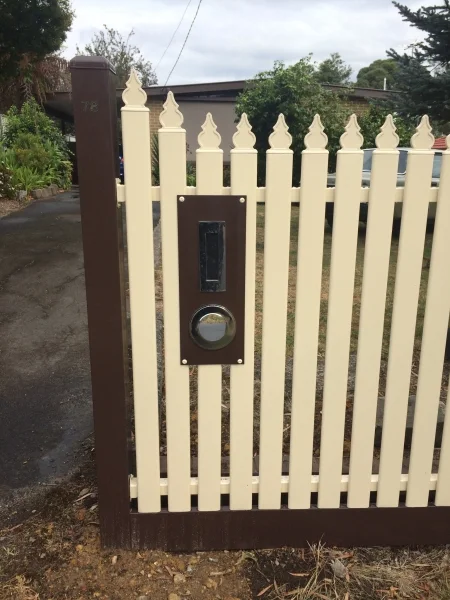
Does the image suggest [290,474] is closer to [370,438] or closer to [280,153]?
[370,438]

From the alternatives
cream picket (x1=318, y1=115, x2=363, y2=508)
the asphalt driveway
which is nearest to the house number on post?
cream picket (x1=318, y1=115, x2=363, y2=508)

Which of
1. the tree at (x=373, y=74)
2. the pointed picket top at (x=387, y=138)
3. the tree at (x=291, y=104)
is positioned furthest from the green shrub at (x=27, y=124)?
the tree at (x=373, y=74)

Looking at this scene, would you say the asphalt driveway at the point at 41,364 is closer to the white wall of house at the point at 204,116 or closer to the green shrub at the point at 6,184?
the green shrub at the point at 6,184

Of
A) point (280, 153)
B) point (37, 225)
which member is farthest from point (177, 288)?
point (37, 225)

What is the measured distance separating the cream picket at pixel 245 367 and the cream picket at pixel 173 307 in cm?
18

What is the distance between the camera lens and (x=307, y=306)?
6.74 ft

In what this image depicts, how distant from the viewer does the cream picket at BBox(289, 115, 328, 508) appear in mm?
1916

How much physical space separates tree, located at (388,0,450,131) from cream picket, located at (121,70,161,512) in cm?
686

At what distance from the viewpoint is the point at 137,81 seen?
1.81m

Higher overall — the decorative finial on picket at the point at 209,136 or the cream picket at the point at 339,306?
the decorative finial on picket at the point at 209,136

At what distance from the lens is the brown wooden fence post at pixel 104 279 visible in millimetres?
1797

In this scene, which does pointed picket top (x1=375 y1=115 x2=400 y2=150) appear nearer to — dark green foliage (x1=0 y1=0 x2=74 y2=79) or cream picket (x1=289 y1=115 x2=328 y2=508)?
cream picket (x1=289 y1=115 x2=328 y2=508)

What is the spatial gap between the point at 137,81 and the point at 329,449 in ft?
5.18

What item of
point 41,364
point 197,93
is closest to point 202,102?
point 197,93
